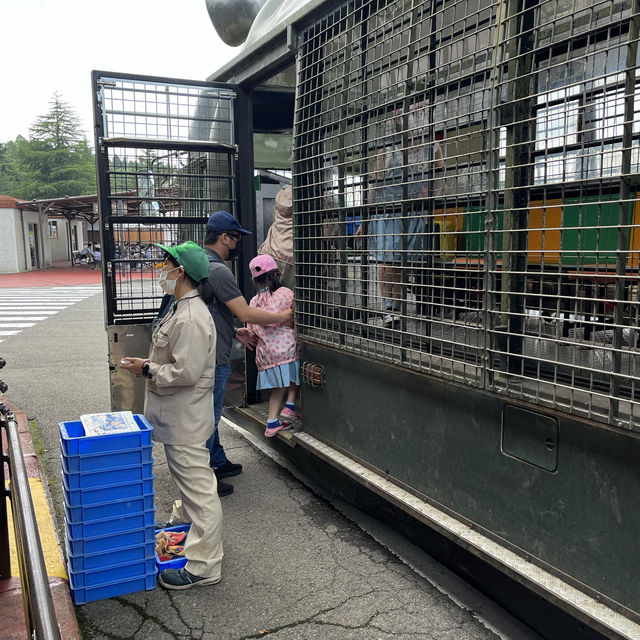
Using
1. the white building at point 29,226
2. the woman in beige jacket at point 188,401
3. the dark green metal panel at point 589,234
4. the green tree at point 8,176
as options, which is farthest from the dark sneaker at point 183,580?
the green tree at point 8,176

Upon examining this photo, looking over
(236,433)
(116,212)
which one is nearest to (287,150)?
(116,212)

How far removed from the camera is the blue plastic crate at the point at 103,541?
300cm

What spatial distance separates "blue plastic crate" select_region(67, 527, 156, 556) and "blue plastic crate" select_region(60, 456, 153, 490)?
0.84 feet

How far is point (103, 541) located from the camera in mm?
3059

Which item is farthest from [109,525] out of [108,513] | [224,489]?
[224,489]

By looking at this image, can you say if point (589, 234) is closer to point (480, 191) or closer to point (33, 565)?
point (480, 191)

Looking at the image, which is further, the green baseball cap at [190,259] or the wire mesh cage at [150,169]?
the wire mesh cage at [150,169]

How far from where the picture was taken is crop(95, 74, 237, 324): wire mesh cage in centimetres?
462

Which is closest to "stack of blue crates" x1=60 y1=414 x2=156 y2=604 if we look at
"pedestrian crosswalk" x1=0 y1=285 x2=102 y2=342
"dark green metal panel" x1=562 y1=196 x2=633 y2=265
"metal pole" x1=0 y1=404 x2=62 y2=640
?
"metal pole" x1=0 y1=404 x2=62 y2=640

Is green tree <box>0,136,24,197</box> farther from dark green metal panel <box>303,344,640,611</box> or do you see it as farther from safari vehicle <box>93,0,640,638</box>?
dark green metal panel <box>303,344,640,611</box>

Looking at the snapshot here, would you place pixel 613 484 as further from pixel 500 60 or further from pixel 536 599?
pixel 500 60

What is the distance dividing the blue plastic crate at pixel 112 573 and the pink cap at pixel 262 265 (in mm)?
2210

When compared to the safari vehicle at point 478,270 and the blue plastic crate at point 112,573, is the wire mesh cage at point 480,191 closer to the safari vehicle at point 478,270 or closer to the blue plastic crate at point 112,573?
the safari vehicle at point 478,270

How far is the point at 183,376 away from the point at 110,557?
950 mm
